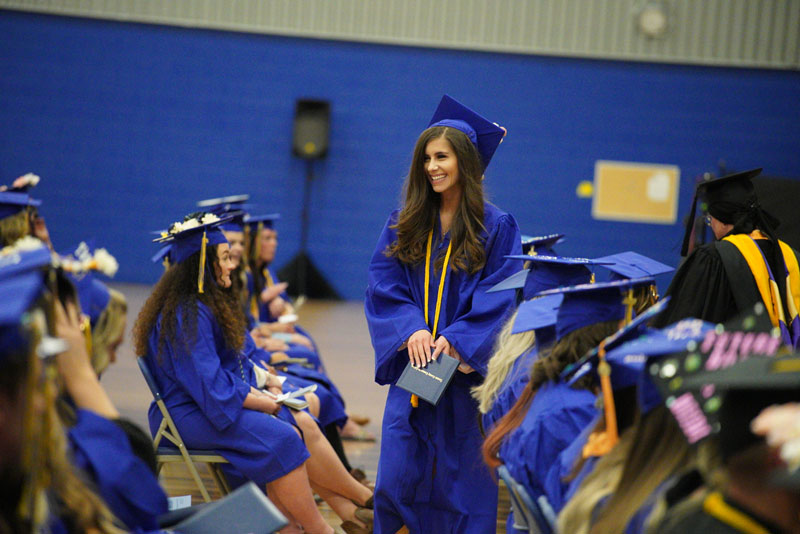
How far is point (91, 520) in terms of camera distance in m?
A: 1.84

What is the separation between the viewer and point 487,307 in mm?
3498

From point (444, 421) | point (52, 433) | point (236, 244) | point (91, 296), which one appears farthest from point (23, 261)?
→ point (236, 244)

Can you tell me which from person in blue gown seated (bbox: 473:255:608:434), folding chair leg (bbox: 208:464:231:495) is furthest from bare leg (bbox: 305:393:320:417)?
person in blue gown seated (bbox: 473:255:608:434)

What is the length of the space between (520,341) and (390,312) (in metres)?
0.68

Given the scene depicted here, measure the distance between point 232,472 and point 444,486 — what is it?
39.4 inches

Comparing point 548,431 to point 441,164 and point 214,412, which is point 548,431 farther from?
point 214,412

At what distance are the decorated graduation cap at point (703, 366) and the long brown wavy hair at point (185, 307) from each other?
7.89 feet

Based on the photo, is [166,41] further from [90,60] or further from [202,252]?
[202,252]

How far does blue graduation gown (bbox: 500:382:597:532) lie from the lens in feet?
7.77

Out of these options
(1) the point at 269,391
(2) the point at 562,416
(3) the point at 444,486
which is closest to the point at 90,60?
(1) the point at 269,391

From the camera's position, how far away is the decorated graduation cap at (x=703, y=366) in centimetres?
162

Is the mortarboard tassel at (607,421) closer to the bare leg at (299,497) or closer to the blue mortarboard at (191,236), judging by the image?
the bare leg at (299,497)

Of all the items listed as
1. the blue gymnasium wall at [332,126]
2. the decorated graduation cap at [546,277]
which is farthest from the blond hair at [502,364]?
the blue gymnasium wall at [332,126]

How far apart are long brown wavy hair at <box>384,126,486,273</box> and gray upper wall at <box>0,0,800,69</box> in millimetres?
8980
